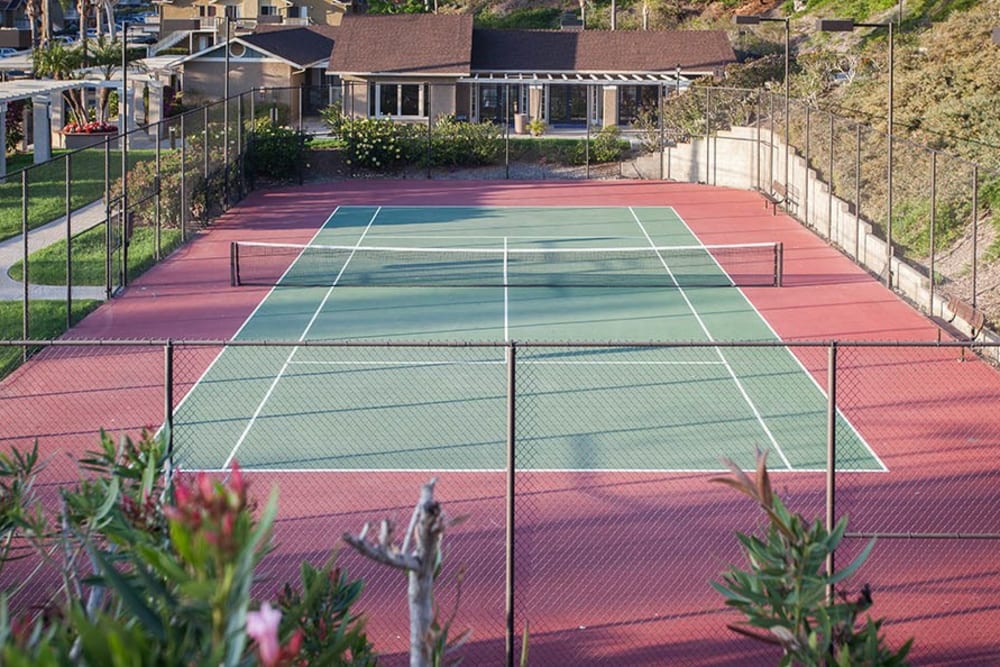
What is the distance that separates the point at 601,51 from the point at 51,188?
27444 mm

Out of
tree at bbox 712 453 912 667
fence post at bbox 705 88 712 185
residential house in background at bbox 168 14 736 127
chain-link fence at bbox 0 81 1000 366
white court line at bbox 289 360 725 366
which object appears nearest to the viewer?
tree at bbox 712 453 912 667

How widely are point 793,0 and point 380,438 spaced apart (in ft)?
191

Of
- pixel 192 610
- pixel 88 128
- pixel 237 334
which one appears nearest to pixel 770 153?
pixel 237 334

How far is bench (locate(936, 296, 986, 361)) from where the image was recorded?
1972cm

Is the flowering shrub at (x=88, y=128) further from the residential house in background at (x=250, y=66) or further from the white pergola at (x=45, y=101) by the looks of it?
the residential house in background at (x=250, y=66)

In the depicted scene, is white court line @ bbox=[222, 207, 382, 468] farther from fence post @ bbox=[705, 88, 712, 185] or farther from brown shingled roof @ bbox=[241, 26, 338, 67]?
brown shingled roof @ bbox=[241, 26, 338, 67]

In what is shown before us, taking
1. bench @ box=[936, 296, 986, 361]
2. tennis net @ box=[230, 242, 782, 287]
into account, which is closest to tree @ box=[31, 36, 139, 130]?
tennis net @ box=[230, 242, 782, 287]

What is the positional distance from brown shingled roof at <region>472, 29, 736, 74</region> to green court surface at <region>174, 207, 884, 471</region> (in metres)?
31.1

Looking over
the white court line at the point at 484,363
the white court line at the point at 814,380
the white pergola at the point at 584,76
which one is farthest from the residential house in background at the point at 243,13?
the white court line at the point at 484,363

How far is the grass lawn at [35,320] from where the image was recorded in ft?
64.6

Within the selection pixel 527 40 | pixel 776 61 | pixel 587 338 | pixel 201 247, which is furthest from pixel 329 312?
pixel 527 40

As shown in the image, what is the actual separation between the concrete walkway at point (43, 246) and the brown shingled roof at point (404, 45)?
70.9 ft

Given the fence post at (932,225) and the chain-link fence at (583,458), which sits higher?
the fence post at (932,225)

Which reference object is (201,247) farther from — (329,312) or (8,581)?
(8,581)
